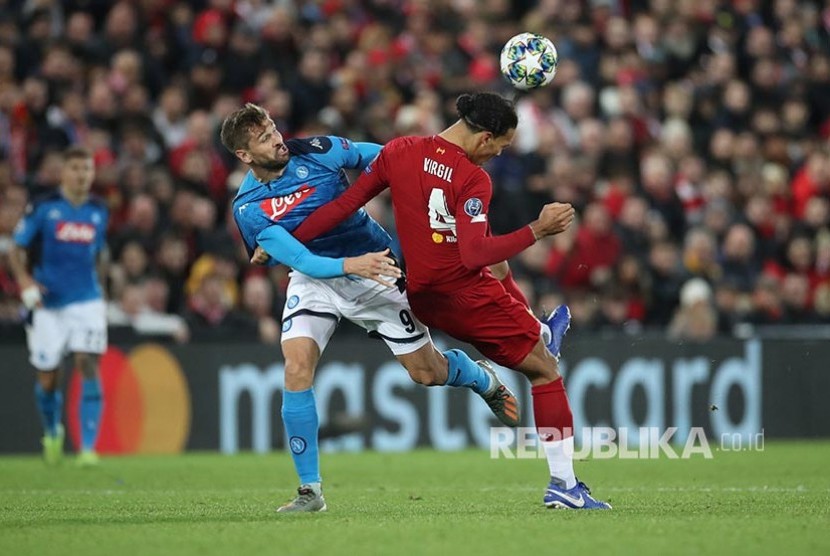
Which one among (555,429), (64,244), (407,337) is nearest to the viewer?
(555,429)

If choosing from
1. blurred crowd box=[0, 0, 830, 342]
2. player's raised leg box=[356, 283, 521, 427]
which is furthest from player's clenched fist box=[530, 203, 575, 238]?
blurred crowd box=[0, 0, 830, 342]

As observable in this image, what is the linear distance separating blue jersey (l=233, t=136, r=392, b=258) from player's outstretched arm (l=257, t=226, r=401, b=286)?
13 centimetres

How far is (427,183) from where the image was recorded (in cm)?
870

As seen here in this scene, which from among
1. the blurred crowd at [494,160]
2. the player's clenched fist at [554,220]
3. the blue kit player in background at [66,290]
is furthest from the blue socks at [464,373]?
the blurred crowd at [494,160]

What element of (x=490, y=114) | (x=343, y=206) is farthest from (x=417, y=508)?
(x=490, y=114)

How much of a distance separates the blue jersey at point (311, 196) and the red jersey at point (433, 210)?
0.56ft

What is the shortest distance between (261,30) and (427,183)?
33.3 feet

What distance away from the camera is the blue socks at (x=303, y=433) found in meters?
8.94

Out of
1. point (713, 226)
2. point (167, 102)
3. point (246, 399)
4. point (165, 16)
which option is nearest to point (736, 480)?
point (246, 399)

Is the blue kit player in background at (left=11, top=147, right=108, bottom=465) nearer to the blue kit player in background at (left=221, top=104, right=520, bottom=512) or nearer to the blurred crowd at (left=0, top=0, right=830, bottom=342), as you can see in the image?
the blurred crowd at (left=0, top=0, right=830, bottom=342)

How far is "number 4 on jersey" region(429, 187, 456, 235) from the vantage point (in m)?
8.67

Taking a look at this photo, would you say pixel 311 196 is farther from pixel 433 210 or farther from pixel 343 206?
pixel 433 210

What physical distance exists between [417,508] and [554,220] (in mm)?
2085

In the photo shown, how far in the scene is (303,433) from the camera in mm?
8945
